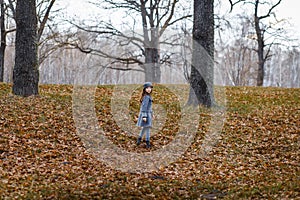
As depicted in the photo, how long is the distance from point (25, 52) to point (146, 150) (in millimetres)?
6240

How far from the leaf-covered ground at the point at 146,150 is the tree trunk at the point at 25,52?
50 centimetres

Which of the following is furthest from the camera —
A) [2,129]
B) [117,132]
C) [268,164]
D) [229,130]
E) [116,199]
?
[229,130]

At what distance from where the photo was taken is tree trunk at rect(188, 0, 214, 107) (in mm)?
14344

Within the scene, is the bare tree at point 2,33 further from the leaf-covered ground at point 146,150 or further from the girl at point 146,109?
the girl at point 146,109

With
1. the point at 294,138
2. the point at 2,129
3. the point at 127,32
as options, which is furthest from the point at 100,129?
the point at 127,32

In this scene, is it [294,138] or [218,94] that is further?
[218,94]

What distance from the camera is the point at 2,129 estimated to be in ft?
35.7

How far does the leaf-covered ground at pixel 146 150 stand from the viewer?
766 cm

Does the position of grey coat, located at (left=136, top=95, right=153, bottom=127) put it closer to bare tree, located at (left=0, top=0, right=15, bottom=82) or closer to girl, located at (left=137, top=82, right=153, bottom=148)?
girl, located at (left=137, top=82, right=153, bottom=148)

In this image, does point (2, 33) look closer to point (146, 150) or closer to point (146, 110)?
point (146, 110)

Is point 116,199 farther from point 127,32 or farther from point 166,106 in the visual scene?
point 127,32

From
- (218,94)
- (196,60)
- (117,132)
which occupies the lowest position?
(117,132)

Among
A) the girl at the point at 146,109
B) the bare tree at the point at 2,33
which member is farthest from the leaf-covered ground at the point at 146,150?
the bare tree at the point at 2,33

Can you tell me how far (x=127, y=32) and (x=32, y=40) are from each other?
1400 centimetres
